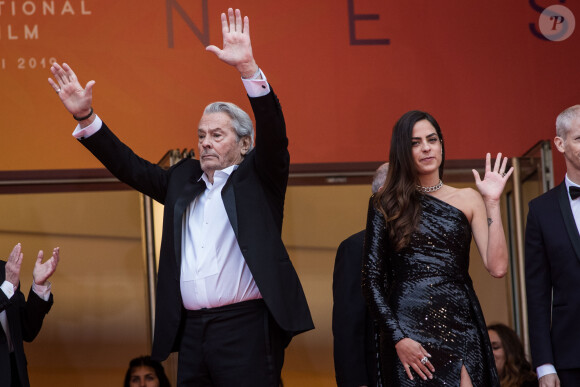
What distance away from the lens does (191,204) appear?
3695mm

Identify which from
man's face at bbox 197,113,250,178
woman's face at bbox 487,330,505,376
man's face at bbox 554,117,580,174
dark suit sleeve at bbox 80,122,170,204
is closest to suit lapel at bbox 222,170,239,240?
man's face at bbox 197,113,250,178

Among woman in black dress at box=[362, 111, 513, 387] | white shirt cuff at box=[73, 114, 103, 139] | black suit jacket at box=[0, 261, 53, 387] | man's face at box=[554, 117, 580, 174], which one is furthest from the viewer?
black suit jacket at box=[0, 261, 53, 387]

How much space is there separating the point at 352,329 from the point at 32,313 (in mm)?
1616

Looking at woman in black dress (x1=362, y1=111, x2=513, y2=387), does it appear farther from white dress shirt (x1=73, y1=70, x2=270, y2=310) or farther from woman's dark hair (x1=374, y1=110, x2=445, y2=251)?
white dress shirt (x1=73, y1=70, x2=270, y2=310)

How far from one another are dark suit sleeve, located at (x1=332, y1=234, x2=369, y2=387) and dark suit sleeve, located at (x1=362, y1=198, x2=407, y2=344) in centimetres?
58

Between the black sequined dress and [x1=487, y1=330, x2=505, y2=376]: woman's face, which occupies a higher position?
the black sequined dress

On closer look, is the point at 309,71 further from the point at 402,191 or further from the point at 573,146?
the point at 402,191

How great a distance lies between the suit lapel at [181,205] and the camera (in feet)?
11.8

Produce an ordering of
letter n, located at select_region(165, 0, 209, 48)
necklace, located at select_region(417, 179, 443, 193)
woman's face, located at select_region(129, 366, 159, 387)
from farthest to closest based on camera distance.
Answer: letter n, located at select_region(165, 0, 209, 48) < woman's face, located at select_region(129, 366, 159, 387) < necklace, located at select_region(417, 179, 443, 193)

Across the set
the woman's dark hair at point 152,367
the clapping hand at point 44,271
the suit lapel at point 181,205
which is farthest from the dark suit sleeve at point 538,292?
the woman's dark hair at point 152,367

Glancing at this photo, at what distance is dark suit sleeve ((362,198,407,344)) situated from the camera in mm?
3305

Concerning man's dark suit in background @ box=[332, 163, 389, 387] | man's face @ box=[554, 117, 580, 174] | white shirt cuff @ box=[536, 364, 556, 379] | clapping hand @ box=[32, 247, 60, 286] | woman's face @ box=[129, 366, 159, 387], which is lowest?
woman's face @ box=[129, 366, 159, 387]

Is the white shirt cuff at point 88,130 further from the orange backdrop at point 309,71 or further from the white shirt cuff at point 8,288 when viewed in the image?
the orange backdrop at point 309,71

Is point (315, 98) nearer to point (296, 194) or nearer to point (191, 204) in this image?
point (296, 194)
